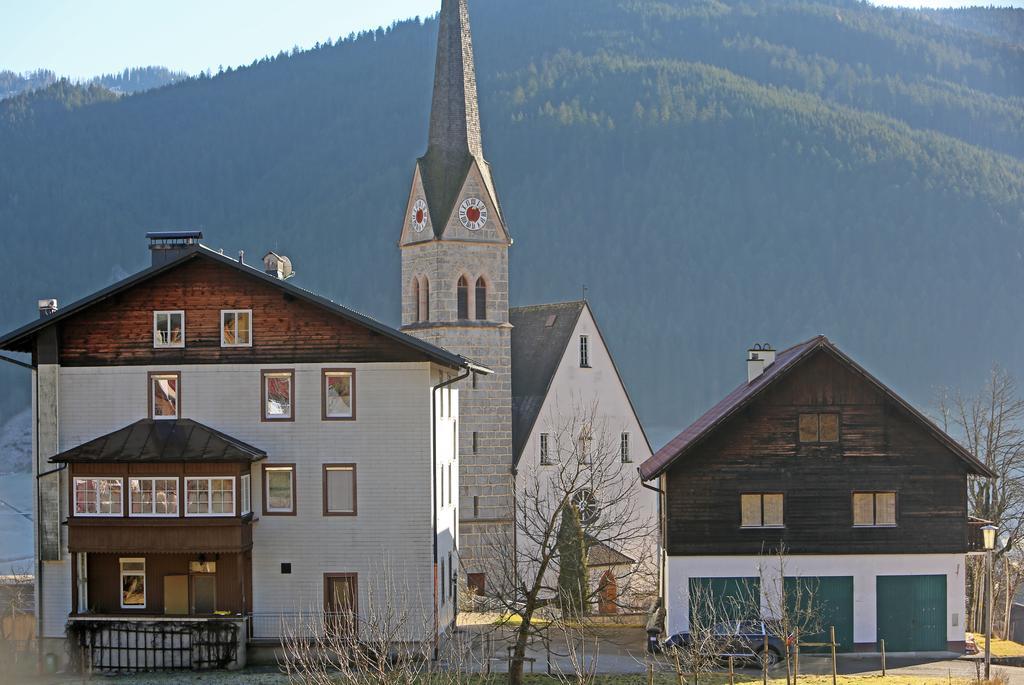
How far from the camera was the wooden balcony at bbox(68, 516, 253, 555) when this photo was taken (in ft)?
130

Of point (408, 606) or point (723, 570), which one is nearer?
point (408, 606)

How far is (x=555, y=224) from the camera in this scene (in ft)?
648

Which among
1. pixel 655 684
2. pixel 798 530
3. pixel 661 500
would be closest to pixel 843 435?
pixel 798 530

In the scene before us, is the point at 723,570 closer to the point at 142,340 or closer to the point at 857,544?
the point at 857,544

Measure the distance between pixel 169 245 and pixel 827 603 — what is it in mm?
21725

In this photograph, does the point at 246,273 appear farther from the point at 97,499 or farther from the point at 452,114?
the point at 452,114

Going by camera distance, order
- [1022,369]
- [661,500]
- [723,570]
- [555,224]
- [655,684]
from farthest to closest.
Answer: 1. [555,224]
2. [1022,369]
3. [661,500]
4. [723,570]
5. [655,684]

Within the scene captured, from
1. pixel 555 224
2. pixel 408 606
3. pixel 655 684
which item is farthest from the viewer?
pixel 555 224

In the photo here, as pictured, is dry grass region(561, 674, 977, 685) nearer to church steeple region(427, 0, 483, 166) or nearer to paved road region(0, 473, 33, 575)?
church steeple region(427, 0, 483, 166)

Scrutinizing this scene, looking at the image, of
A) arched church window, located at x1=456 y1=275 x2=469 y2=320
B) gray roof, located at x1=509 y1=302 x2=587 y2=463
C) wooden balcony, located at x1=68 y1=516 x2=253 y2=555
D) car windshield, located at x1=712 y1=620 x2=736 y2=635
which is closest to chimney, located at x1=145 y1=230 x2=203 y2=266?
wooden balcony, located at x1=68 y1=516 x2=253 y2=555

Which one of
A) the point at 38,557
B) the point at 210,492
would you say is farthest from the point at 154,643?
the point at 38,557

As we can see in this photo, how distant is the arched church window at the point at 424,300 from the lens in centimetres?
6531

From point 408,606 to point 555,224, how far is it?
159518mm

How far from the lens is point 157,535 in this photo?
130 feet
